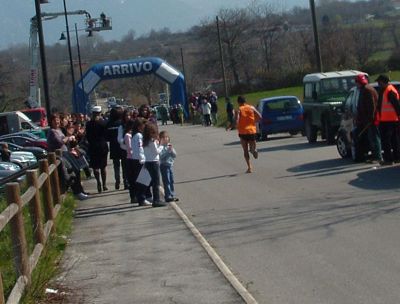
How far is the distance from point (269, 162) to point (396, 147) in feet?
14.8

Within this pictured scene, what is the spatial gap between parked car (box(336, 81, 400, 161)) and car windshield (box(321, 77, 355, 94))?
5.09 meters

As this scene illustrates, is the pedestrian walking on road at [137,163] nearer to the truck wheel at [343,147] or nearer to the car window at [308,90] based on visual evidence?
the truck wheel at [343,147]

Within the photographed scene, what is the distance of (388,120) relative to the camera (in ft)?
53.1

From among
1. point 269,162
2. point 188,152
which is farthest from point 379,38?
point 269,162

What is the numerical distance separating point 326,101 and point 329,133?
1079 millimetres

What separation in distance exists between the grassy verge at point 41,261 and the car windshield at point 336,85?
1284 centimetres

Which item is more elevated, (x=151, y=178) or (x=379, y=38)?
(x=379, y=38)

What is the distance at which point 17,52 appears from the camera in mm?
105125

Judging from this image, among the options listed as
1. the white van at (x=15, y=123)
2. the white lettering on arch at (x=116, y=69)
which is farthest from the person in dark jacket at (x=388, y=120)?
the white van at (x=15, y=123)

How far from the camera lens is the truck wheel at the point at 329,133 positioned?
76.3ft

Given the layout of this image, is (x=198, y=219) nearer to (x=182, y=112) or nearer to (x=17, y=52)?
(x=182, y=112)

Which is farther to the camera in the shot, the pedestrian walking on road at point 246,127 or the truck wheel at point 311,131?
the truck wheel at point 311,131

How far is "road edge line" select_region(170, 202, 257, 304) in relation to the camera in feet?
23.5

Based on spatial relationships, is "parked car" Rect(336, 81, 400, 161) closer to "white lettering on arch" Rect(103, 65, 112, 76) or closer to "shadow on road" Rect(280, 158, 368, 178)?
"shadow on road" Rect(280, 158, 368, 178)
